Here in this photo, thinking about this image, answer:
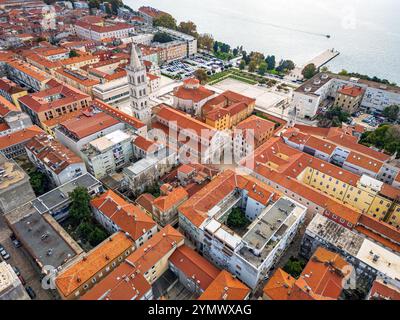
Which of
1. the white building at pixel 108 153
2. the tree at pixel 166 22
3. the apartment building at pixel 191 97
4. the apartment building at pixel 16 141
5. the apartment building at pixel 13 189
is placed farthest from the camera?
the tree at pixel 166 22

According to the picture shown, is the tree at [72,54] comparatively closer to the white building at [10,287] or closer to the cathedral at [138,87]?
the cathedral at [138,87]

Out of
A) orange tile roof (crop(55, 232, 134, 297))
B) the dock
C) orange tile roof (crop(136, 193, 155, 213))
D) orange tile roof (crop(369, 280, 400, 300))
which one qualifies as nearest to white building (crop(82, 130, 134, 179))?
orange tile roof (crop(136, 193, 155, 213))

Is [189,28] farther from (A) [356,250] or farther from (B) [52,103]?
(A) [356,250]

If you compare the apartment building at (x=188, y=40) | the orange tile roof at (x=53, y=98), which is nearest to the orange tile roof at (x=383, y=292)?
the orange tile roof at (x=53, y=98)

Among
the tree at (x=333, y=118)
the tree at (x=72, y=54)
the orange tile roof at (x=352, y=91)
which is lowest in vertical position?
the tree at (x=333, y=118)

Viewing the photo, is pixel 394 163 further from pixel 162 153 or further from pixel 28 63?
pixel 28 63

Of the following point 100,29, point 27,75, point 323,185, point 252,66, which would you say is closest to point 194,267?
point 323,185
